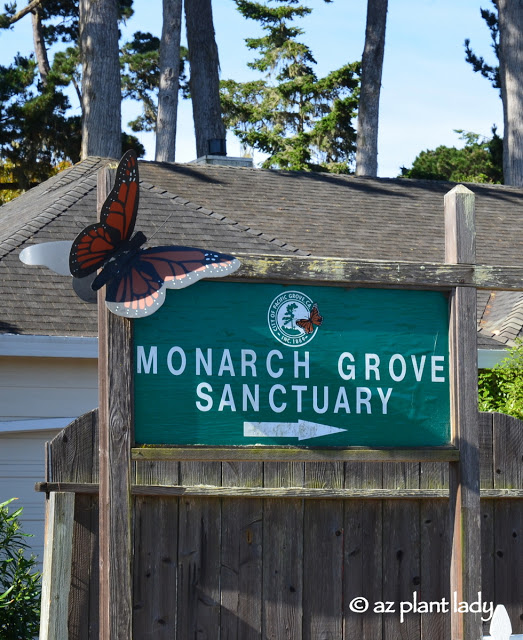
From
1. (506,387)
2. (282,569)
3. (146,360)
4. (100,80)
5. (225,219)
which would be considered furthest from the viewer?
(100,80)

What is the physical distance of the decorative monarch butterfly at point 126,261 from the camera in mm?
3926

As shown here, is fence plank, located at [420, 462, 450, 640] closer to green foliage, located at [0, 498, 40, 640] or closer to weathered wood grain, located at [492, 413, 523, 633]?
weathered wood grain, located at [492, 413, 523, 633]

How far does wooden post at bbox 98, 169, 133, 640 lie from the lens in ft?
12.9

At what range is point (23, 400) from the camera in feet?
27.3

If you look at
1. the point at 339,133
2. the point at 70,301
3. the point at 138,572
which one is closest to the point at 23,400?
the point at 70,301

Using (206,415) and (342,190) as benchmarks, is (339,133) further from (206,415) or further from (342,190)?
(206,415)

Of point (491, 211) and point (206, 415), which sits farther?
point (491, 211)

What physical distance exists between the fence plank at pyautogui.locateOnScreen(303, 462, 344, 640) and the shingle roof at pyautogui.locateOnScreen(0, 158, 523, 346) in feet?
13.9

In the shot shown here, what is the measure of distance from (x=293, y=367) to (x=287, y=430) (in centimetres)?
27

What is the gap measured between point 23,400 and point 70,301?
3.72ft

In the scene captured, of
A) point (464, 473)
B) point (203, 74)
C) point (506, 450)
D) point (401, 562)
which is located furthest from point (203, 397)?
point (203, 74)

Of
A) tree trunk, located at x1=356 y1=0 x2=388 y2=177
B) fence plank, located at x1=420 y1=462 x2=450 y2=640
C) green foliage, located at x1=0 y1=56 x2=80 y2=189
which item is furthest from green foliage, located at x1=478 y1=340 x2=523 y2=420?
green foliage, located at x1=0 y1=56 x2=80 y2=189

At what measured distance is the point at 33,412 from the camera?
27.3 feet

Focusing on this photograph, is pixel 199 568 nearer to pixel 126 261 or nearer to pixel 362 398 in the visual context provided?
pixel 362 398
